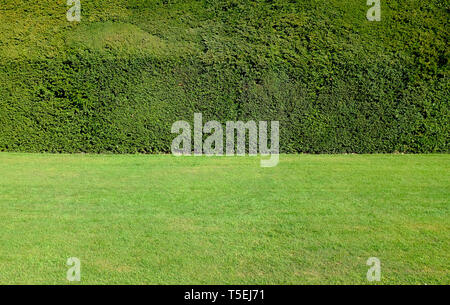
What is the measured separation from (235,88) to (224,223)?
654cm

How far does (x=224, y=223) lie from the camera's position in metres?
6.04

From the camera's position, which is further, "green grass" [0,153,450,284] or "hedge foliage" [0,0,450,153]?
"hedge foliage" [0,0,450,153]

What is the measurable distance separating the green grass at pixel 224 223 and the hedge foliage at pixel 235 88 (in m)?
1.80

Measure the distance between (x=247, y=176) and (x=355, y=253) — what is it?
14.2ft

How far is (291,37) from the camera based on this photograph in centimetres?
1219

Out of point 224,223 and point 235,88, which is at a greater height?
point 235,88

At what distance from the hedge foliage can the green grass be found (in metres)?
1.80

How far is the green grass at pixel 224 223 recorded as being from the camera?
4504mm

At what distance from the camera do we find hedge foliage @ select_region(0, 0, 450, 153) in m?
11.6

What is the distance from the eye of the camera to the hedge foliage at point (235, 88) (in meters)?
11.6

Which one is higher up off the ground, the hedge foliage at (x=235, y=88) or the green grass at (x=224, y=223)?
the hedge foliage at (x=235, y=88)

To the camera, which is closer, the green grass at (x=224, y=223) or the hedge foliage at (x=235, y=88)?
the green grass at (x=224, y=223)
